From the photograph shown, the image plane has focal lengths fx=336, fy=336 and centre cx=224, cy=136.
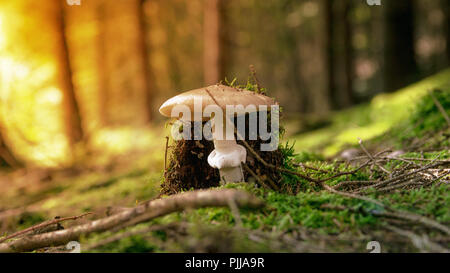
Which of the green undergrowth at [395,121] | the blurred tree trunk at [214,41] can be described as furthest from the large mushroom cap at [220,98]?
the blurred tree trunk at [214,41]

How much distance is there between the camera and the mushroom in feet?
8.30

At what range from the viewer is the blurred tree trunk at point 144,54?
49.2 feet

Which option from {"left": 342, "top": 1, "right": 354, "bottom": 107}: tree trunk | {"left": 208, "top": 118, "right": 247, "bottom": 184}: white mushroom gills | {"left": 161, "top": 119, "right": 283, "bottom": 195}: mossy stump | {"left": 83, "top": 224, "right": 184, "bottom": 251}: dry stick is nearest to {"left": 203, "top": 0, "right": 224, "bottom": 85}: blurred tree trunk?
{"left": 342, "top": 1, "right": 354, "bottom": 107}: tree trunk

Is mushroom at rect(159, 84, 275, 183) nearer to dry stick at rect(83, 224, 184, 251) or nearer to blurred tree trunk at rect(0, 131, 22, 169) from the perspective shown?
dry stick at rect(83, 224, 184, 251)

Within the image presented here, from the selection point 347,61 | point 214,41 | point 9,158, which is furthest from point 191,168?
point 347,61

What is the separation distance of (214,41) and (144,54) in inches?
261

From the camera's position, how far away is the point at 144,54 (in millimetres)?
15703

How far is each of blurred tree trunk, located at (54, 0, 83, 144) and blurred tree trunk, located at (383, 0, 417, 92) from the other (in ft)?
33.1

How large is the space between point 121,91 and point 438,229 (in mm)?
33706

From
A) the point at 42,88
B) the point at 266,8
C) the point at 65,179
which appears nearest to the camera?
the point at 65,179

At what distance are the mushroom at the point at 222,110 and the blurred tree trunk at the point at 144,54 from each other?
1364 cm
